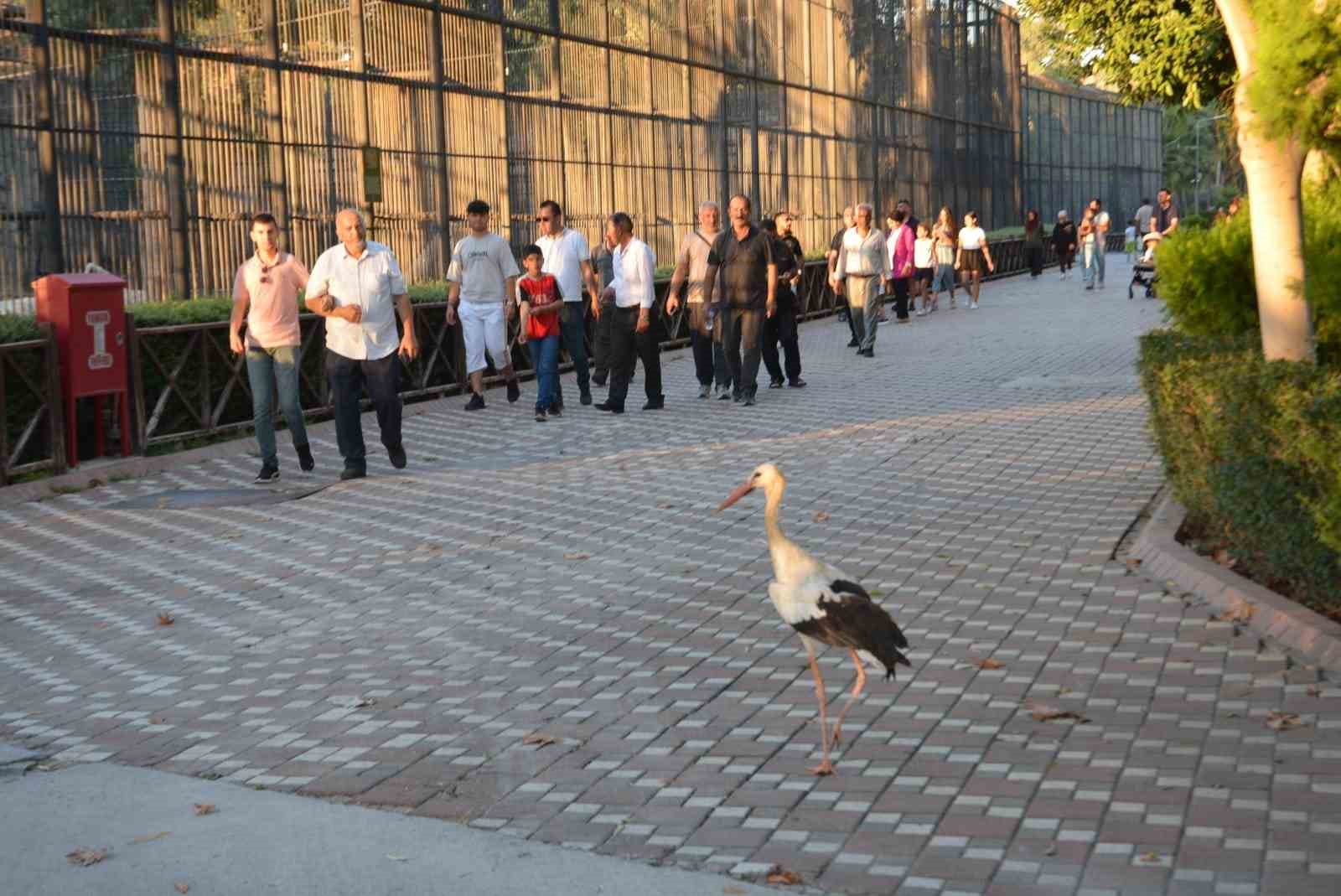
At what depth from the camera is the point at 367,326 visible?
12984mm

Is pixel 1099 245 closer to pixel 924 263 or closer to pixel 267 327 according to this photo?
pixel 924 263

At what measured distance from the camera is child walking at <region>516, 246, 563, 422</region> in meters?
16.3

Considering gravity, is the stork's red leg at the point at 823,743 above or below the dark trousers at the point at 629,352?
below

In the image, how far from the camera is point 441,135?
2264 cm

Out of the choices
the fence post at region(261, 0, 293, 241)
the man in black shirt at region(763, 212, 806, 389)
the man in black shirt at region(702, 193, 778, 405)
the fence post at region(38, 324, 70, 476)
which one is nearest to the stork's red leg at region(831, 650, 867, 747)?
the fence post at region(38, 324, 70, 476)

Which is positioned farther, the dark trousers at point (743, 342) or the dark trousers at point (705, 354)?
the dark trousers at point (705, 354)

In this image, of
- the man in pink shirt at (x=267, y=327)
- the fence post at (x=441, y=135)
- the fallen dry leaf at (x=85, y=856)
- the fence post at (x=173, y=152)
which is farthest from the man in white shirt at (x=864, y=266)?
the fallen dry leaf at (x=85, y=856)

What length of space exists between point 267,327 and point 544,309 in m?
3.72

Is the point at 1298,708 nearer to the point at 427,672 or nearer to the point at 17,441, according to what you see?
the point at 427,672

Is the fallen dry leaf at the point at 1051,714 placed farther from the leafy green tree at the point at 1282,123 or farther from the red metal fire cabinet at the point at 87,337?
the red metal fire cabinet at the point at 87,337

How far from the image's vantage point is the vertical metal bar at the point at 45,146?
1514cm

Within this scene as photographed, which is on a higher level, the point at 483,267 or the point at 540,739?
the point at 483,267

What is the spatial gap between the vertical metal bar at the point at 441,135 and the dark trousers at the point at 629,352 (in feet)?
18.9

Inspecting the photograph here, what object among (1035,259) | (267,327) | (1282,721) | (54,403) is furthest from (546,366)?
(1035,259)
